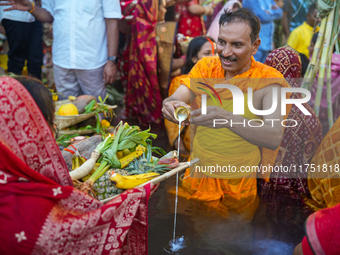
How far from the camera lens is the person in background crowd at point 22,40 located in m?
4.18

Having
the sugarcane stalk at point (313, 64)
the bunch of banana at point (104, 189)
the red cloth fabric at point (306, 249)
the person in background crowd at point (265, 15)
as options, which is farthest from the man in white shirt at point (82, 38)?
the person in background crowd at point (265, 15)

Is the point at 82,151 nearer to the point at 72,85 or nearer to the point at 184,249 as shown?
the point at 184,249

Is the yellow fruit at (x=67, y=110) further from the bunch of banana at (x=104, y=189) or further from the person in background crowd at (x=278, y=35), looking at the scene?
the person in background crowd at (x=278, y=35)

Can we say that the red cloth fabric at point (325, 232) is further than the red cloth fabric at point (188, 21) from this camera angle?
No

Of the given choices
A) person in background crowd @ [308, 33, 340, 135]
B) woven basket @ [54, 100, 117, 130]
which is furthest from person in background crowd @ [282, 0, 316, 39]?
woven basket @ [54, 100, 117, 130]

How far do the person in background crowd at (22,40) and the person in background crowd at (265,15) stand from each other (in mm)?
3659

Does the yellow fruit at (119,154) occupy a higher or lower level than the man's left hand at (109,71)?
lower

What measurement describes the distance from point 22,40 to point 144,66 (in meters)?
1.73

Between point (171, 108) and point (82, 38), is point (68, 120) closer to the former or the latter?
point (82, 38)

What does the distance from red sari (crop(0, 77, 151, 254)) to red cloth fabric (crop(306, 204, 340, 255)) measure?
2.92 ft

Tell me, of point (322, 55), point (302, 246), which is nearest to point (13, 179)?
point (302, 246)

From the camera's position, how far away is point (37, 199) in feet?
4.49

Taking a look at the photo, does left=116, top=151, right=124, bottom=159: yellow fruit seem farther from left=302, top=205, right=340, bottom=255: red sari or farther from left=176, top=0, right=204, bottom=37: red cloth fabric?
left=176, top=0, right=204, bottom=37: red cloth fabric

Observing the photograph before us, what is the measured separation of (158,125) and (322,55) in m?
2.49
